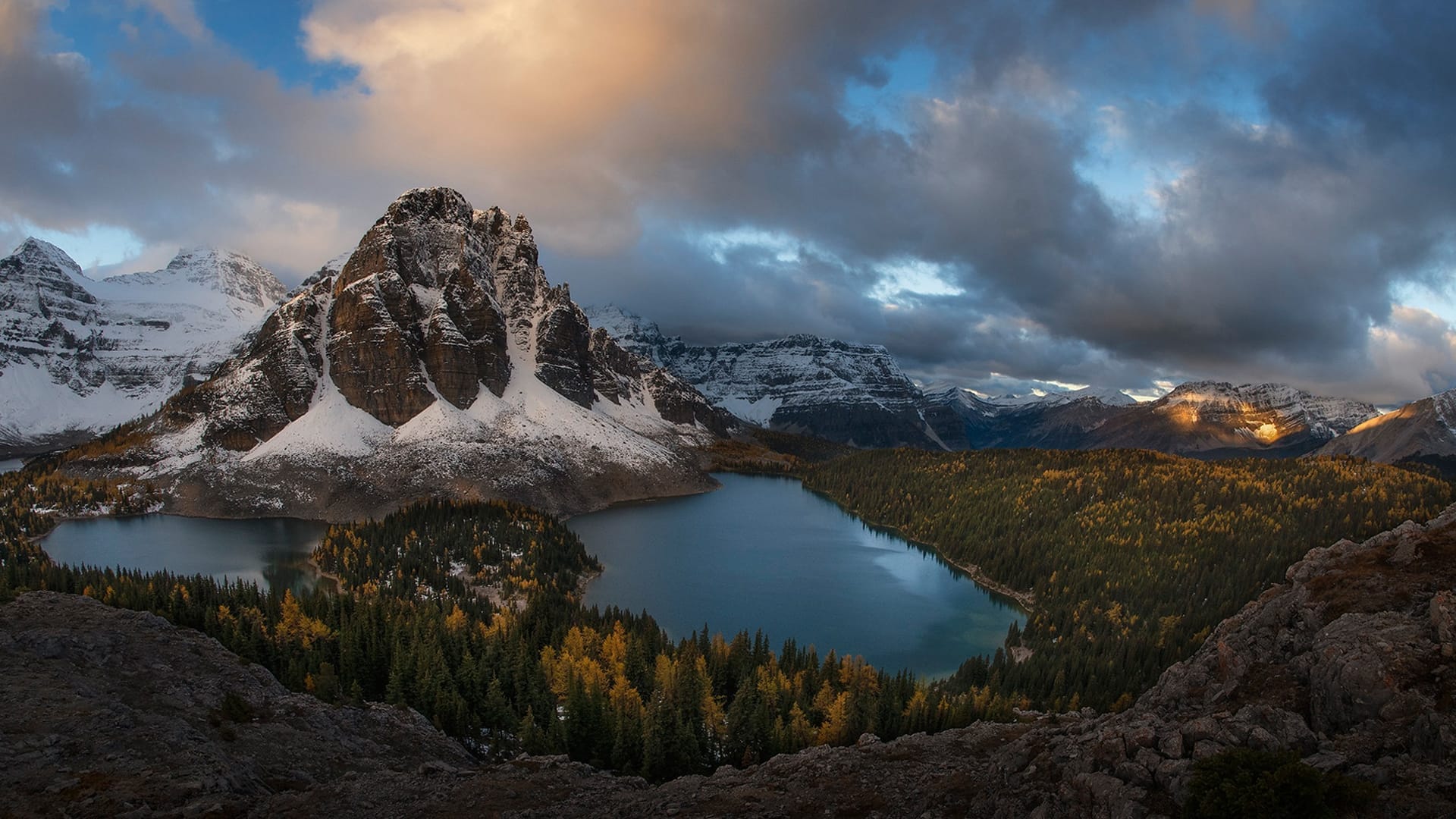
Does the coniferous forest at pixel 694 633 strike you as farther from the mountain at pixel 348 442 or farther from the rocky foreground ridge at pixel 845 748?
the mountain at pixel 348 442

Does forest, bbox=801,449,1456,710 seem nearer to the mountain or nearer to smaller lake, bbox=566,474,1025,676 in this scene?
smaller lake, bbox=566,474,1025,676

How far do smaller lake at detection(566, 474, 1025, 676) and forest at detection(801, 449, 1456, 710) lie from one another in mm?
7760

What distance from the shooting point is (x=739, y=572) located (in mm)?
111438

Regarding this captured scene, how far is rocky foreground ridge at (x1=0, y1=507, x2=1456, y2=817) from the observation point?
21.1 meters

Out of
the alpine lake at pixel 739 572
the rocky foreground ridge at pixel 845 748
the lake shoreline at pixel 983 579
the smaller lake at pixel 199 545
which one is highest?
the rocky foreground ridge at pixel 845 748

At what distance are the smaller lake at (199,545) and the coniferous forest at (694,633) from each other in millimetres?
5566

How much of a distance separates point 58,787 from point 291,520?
136m

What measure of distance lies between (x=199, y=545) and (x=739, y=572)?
97602mm

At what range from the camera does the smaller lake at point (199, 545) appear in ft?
339

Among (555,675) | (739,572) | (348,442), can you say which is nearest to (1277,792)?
(555,675)

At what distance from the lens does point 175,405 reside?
183625 mm

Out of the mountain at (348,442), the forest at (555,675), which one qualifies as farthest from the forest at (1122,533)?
the mountain at (348,442)

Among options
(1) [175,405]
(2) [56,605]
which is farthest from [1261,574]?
(1) [175,405]

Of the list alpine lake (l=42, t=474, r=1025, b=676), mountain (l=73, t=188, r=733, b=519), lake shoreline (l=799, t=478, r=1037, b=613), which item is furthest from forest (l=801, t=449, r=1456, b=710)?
mountain (l=73, t=188, r=733, b=519)
